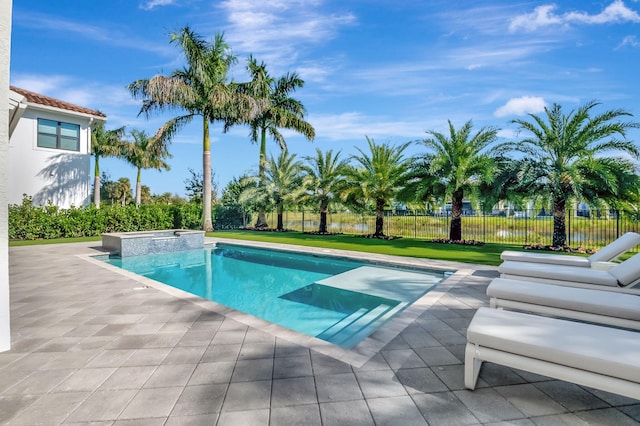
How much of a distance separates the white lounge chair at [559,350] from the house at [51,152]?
71.9 feet

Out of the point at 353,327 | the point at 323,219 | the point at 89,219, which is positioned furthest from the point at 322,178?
the point at 353,327

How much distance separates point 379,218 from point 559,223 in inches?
304

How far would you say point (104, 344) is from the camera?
148 inches

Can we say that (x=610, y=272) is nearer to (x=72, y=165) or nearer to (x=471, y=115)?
(x=471, y=115)

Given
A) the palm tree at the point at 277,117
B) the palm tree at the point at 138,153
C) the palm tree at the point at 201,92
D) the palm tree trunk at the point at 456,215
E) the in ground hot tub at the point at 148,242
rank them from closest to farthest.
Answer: the in ground hot tub at the point at 148,242
the palm tree trunk at the point at 456,215
the palm tree at the point at 201,92
the palm tree at the point at 277,117
the palm tree at the point at 138,153

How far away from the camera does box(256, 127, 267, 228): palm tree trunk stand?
21.7 metres

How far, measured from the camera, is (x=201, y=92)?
1992 cm

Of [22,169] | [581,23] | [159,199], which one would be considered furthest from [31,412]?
[159,199]

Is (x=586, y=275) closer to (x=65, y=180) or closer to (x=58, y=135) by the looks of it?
(x=65, y=180)

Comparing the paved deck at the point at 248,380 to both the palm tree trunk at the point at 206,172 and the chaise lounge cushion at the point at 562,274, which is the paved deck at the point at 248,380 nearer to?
the chaise lounge cushion at the point at 562,274

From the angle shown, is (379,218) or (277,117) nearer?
(379,218)

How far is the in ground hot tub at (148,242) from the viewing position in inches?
469

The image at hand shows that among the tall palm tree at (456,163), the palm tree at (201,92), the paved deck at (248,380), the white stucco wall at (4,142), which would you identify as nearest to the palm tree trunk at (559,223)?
the tall palm tree at (456,163)

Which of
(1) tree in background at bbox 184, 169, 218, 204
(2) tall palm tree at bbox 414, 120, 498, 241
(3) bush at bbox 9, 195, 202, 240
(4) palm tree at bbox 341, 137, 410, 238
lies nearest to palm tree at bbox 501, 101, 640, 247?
(2) tall palm tree at bbox 414, 120, 498, 241
